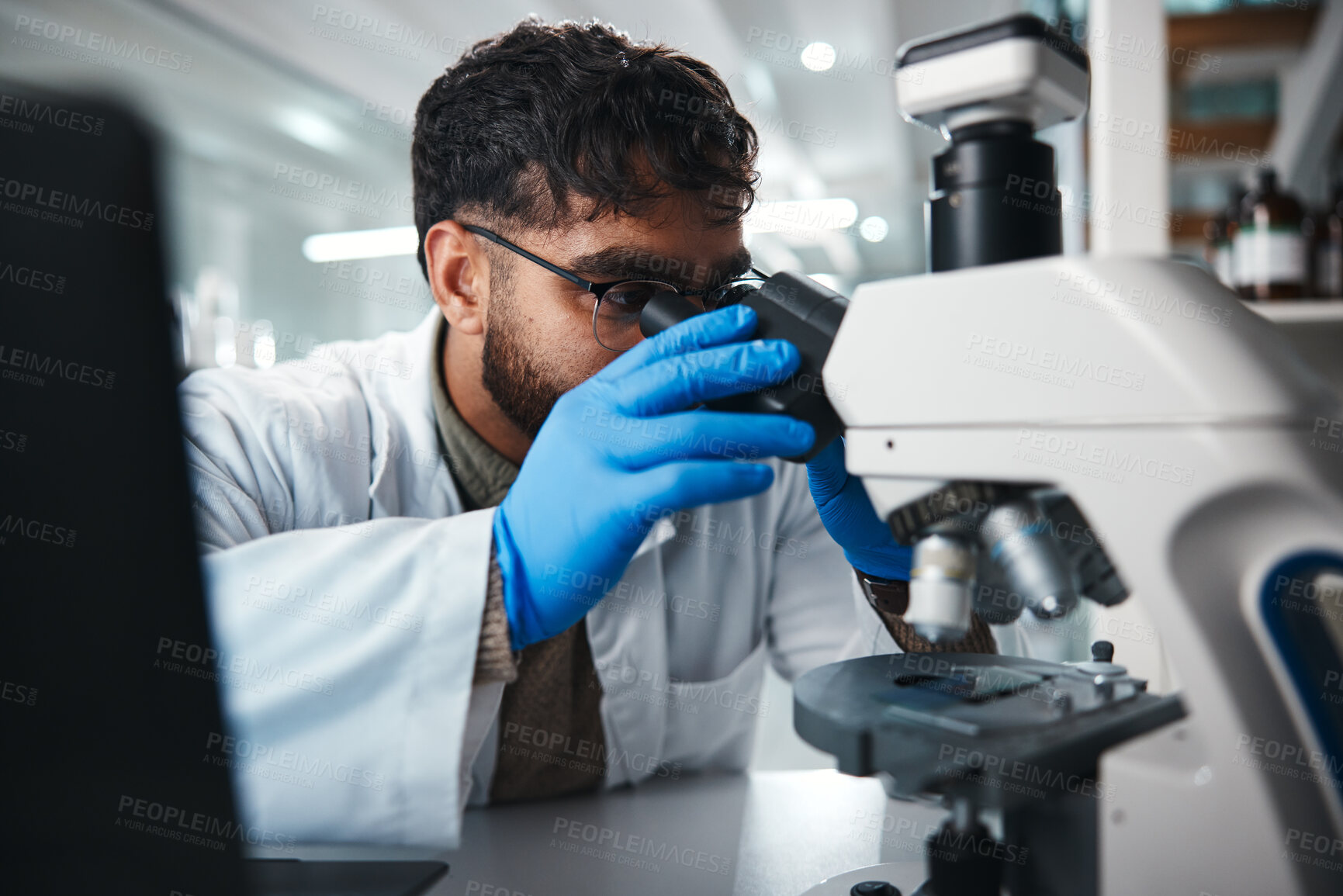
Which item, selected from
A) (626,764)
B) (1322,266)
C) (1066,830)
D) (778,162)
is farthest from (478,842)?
(778,162)

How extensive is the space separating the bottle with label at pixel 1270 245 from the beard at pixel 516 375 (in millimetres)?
1104

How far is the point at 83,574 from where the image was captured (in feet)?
Result: 0.92

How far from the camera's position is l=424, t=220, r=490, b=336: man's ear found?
1.19 m

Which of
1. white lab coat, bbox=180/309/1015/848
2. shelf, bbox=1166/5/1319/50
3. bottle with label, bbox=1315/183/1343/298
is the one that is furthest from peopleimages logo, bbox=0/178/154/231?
shelf, bbox=1166/5/1319/50

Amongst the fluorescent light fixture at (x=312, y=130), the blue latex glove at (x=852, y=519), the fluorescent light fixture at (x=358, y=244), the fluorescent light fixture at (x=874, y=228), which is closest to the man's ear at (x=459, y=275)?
the blue latex glove at (x=852, y=519)

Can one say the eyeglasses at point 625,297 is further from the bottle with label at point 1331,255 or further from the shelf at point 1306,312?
the bottle with label at point 1331,255

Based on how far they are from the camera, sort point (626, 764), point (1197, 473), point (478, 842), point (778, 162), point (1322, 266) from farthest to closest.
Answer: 1. point (778, 162)
2. point (1322, 266)
3. point (626, 764)
4. point (478, 842)
5. point (1197, 473)

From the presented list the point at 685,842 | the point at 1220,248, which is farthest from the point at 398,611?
the point at 1220,248

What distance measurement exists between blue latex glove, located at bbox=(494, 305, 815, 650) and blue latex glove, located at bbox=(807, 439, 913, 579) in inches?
5.5

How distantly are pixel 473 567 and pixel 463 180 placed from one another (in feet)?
2.23

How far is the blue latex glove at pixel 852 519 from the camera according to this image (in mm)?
855

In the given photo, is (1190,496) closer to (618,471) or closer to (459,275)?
(618,471)

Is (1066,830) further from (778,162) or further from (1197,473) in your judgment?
(778,162)

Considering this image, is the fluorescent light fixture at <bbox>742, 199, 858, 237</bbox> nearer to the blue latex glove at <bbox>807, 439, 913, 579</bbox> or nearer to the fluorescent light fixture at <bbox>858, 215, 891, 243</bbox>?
the fluorescent light fixture at <bbox>858, 215, 891, 243</bbox>
